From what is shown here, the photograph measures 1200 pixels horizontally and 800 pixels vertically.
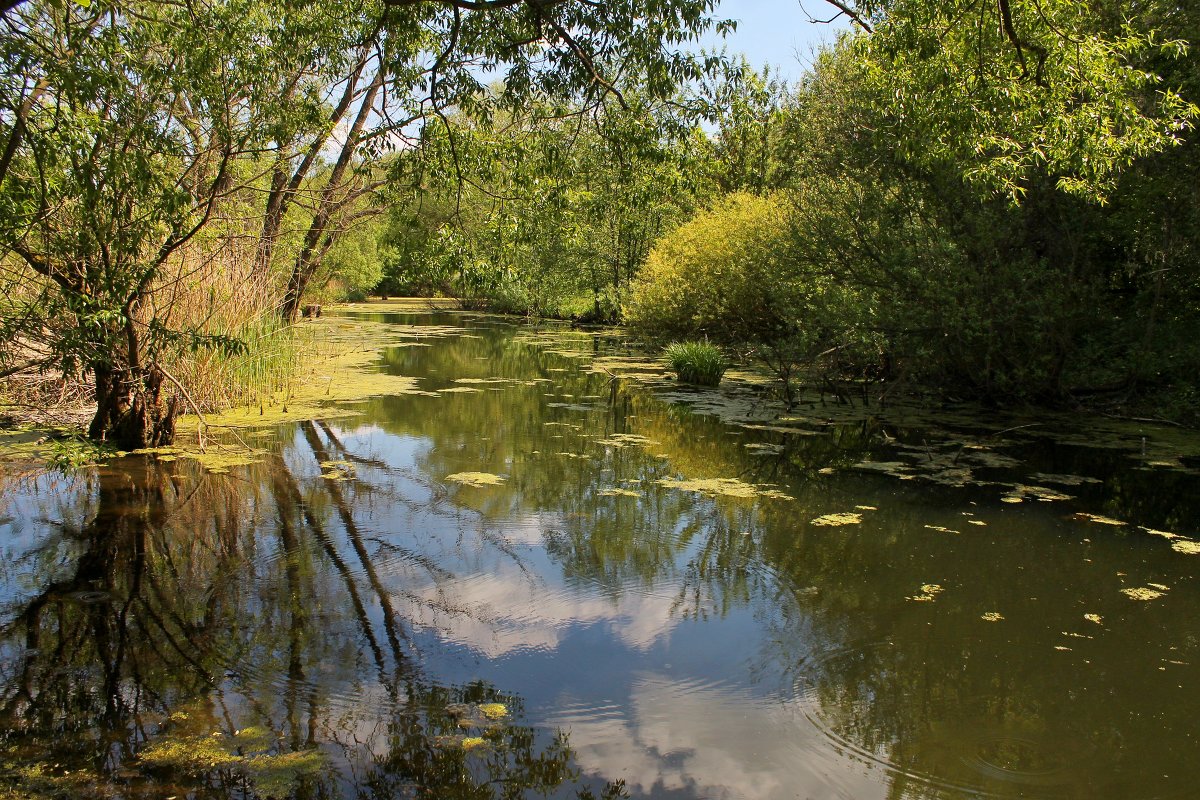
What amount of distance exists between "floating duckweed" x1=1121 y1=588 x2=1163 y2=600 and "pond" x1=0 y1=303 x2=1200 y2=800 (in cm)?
2

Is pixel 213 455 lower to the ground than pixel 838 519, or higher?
higher

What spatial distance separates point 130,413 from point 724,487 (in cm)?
535

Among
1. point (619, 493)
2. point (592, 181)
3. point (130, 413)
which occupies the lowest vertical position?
point (619, 493)

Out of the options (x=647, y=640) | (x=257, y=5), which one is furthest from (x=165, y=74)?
(x=647, y=640)

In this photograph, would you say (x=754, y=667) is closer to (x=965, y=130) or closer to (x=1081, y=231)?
(x=965, y=130)

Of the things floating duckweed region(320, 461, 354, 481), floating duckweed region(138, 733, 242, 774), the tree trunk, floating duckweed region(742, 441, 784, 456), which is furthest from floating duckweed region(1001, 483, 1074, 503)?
the tree trunk

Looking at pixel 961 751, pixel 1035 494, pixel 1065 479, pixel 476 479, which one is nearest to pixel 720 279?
pixel 1065 479

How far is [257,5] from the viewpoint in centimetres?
740

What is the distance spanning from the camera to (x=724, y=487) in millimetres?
7410

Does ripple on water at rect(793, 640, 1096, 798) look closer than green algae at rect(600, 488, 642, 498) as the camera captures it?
Yes

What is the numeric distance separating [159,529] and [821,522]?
463 cm

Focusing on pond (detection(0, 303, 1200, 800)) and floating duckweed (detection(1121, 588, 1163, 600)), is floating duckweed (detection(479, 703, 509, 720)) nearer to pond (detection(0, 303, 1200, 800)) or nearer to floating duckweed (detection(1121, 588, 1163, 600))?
pond (detection(0, 303, 1200, 800))

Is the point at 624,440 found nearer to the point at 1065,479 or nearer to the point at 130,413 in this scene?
the point at 1065,479

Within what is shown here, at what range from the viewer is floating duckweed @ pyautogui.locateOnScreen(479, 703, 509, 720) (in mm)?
3576
